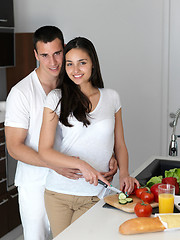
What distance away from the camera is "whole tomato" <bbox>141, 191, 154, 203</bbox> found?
1701mm

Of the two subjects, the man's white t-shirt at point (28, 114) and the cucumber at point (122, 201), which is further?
the man's white t-shirt at point (28, 114)

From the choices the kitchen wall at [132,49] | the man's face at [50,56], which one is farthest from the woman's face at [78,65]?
the kitchen wall at [132,49]

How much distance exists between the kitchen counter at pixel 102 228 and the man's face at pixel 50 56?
82cm

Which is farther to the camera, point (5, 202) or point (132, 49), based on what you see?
point (132, 49)

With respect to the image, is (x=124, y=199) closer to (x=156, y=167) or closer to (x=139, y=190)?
(x=139, y=190)

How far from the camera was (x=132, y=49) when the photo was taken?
3936 mm

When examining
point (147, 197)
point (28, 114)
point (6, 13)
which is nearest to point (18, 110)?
point (28, 114)

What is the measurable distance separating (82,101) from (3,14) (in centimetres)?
193

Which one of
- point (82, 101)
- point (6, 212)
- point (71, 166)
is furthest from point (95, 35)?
point (71, 166)

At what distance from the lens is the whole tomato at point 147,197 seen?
1.70 m

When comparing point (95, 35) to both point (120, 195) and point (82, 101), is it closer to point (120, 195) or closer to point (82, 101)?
point (82, 101)

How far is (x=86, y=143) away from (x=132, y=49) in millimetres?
2192

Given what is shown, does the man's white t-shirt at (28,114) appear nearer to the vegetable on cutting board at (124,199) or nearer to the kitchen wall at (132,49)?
the vegetable on cutting board at (124,199)

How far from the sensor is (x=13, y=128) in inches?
84.8
